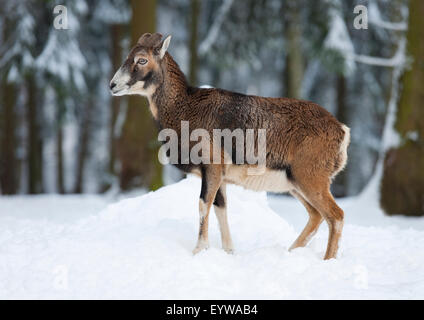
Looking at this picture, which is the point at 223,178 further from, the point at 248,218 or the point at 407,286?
the point at 407,286

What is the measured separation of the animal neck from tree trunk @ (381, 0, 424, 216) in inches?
213

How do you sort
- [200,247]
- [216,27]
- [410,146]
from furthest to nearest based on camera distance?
[216,27]
[410,146]
[200,247]

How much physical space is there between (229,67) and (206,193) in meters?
12.6

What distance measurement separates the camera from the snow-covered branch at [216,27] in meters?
16.9

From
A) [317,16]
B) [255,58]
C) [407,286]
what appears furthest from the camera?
[255,58]

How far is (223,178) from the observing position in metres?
5.96

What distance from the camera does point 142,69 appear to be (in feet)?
19.8

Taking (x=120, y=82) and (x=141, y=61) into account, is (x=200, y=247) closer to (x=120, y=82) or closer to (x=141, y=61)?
(x=120, y=82)

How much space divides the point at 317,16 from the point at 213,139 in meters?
11.2

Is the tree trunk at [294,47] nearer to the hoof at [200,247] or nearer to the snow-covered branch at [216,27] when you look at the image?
the snow-covered branch at [216,27]

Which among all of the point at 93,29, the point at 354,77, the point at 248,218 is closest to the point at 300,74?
the point at 354,77

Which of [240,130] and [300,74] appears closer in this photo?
[240,130]

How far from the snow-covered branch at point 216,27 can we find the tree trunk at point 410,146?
291 inches

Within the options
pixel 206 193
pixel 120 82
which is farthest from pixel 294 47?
pixel 206 193
